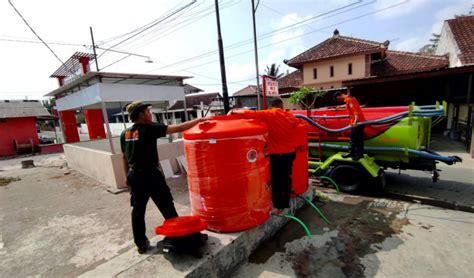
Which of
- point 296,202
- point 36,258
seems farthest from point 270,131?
point 36,258

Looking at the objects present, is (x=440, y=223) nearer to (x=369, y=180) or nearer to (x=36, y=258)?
(x=369, y=180)

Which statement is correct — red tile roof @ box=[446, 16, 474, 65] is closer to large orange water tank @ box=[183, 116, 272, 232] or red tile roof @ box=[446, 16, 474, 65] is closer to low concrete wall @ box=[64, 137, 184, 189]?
large orange water tank @ box=[183, 116, 272, 232]

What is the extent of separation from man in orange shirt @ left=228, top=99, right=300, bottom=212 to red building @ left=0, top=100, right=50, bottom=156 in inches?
846

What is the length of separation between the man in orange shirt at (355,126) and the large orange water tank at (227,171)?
255cm

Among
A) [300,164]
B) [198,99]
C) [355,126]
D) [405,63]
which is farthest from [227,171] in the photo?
[198,99]

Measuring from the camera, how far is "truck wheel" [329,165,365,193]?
4.72m

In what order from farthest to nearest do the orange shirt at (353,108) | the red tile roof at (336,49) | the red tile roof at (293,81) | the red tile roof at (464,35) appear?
the red tile roof at (293,81) → the red tile roof at (336,49) → the red tile roof at (464,35) → the orange shirt at (353,108)

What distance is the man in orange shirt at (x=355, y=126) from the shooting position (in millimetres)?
4449

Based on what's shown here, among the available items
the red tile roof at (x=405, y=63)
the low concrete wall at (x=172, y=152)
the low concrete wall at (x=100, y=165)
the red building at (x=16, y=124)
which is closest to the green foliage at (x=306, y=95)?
the red tile roof at (x=405, y=63)

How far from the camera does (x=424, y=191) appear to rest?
186 inches

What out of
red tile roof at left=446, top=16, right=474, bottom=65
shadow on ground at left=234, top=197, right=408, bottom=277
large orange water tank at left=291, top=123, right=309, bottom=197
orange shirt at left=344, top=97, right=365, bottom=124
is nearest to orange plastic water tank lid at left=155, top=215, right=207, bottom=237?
shadow on ground at left=234, top=197, right=408, bottom=277

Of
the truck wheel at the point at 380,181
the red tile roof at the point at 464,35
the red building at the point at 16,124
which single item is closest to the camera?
the truck wheel at the point at 380,181

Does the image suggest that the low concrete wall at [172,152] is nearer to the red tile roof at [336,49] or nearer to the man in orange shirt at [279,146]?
the man in orange shirt at [279,146]

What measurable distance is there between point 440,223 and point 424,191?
156 cm
